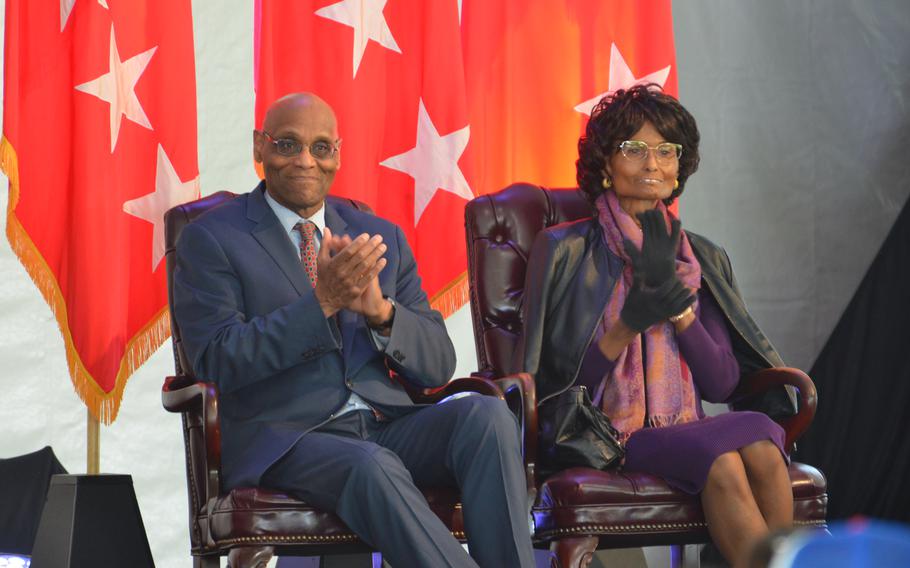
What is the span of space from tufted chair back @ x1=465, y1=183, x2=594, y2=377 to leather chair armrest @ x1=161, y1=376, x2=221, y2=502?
826 millimetres

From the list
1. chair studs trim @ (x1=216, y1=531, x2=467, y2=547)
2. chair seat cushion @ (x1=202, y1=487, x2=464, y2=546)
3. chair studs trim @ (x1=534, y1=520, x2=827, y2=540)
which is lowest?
chair studs trim @ (x1=534, y1=520, x2=827, y2=540)

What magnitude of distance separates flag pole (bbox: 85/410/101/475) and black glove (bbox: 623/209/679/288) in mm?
1639

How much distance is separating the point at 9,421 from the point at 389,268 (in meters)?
1.43

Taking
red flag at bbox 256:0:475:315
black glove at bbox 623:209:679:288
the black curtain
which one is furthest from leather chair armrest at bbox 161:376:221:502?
the black curtain

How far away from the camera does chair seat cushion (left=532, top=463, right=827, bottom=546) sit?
2441 mm

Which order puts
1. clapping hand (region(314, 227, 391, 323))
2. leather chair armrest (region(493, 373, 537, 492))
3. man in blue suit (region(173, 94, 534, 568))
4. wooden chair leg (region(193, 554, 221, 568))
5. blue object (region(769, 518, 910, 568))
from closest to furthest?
blue object (region(769, 518, 910, 568))
man in blue suit (region(173, 94, 534, 568))
clapping hand (region(314, 227, 391, 323))
wooden chair leg (region(193, 554, 221, 568))
leather chair armrest (region(493, 373, 537, 492))

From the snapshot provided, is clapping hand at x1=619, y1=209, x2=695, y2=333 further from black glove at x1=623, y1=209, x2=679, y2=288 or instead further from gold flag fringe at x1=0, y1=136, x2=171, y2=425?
gold flag fringe at x1=0, y1=136, x2=171, y2=425

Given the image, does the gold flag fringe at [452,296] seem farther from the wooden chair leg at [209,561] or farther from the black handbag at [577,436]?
the wooden chair leg at [209,561]

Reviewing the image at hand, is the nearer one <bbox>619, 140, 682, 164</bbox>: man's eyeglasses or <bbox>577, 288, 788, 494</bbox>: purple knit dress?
<bbox>577, 288, 788, 494</bbox>: purple knit dress

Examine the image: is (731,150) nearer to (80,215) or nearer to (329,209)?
(329,209)

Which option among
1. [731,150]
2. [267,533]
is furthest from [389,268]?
[731,150]

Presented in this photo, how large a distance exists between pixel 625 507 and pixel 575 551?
15 centimetres

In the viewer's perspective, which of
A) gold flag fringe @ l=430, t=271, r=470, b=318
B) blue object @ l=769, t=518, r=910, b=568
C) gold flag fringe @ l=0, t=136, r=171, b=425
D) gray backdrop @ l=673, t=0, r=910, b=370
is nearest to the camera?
blue object @ l=769, t=518, r=910, b=568

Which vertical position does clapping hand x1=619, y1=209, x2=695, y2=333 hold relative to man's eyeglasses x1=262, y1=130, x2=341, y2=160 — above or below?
below
